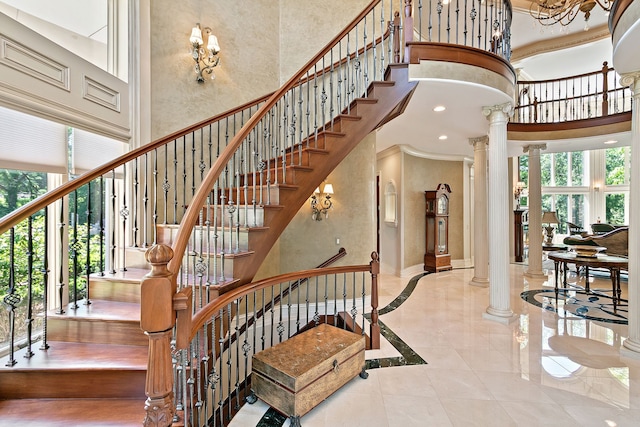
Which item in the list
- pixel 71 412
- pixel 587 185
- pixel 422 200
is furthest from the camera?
pixel 587 185

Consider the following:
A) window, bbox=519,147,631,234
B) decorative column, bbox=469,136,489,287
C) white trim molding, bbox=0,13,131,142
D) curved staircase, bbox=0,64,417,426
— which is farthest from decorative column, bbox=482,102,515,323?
window, bbox=519,147,631,234

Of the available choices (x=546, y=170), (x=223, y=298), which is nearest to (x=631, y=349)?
(x=223, y=298)

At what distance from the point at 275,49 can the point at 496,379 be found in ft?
16.8

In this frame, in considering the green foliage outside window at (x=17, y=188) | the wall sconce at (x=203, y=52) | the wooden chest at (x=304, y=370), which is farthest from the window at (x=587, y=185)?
the green foliage outside window at (x=17, y=188)

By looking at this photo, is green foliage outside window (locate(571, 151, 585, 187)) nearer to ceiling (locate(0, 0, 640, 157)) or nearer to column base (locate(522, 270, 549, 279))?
ceiling (locate(0, 0, 640, 157))

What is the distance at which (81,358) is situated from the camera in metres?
1.80

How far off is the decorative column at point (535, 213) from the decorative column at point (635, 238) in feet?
11.4

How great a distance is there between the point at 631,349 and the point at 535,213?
3843 millimetres

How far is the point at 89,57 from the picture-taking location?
9.66 ft

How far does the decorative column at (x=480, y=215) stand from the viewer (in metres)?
5.50

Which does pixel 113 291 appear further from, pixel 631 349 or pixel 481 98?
pixel 631 349

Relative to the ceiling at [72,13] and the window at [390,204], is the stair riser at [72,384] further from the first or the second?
the window at [390,204]

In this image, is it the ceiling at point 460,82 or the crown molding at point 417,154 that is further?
the crown molding at point 417,154

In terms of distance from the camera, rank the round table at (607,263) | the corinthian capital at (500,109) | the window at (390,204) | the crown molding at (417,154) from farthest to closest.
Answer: the window at (390,204) → the crown molding at (417,154) → the round table at (607,263) → the corinthian capital at (500,109)
